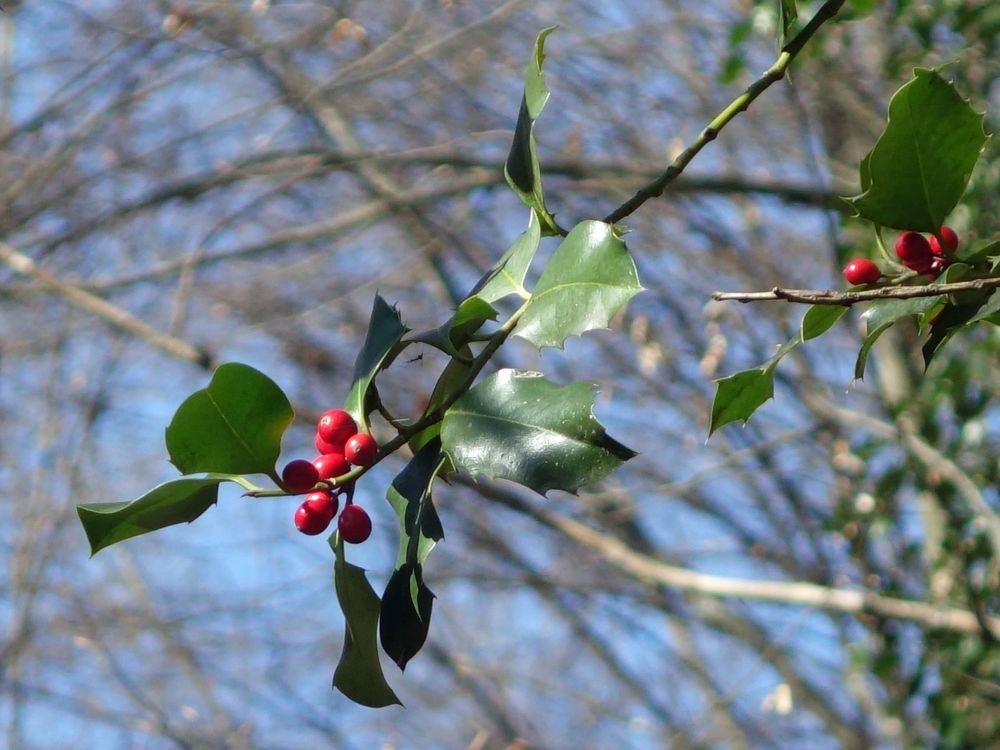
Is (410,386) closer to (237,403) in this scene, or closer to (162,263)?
(162,263)

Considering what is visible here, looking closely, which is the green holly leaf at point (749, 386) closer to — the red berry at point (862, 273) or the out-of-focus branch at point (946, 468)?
the red berry at point (862, 273)

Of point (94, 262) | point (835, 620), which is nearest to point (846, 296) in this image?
point (835, 620)

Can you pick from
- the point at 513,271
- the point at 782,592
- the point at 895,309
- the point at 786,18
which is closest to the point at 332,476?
the point at 513,271

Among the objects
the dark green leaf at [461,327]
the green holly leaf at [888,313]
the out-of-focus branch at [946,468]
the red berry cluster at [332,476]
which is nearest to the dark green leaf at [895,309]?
the green holly leaf at [888,313]

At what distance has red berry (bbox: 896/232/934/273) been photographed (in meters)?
1.04

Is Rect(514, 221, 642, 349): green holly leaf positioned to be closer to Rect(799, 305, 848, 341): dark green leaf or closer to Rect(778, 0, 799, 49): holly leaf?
Rect(799, 305, 848, 341): dark green leaf

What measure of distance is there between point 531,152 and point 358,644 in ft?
1.40

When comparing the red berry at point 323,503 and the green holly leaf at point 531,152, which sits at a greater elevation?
A: the green holly leaf at point 531,152

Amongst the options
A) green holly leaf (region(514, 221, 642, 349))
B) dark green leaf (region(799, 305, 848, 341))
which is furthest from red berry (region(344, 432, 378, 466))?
dark green leaf (region(799, 305, 848, 341))

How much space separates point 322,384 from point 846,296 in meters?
5.08

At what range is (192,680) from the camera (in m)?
6.01

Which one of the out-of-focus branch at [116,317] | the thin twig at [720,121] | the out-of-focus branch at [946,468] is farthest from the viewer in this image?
the out-of-focus branch at [116,317]

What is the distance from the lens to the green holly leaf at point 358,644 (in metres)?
0.95

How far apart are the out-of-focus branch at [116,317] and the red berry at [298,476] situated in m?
2.96
